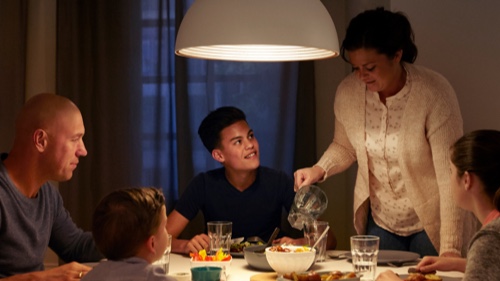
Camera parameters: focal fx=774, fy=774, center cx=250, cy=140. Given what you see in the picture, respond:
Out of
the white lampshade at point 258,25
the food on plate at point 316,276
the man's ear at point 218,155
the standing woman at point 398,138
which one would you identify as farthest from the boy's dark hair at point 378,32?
the food on plate at point 316,276

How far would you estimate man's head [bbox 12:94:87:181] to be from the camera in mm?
2643

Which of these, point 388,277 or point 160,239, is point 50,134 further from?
point 388,277

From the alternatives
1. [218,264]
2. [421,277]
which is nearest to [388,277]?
[421,277]

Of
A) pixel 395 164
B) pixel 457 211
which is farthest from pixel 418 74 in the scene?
pixel 457 211

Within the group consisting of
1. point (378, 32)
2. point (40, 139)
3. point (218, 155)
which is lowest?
point (218, 155)

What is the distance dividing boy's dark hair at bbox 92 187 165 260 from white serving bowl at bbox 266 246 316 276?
601 millimetres

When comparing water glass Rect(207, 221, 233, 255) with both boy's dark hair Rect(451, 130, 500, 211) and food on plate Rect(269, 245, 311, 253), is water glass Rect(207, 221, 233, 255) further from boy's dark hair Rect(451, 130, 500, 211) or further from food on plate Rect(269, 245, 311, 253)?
boy's dark hair Rect(451, 130, 500, 211)

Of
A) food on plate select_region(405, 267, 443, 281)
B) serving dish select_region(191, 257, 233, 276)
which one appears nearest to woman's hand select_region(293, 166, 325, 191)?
serving dish select_region(191, 257, 233, 276)

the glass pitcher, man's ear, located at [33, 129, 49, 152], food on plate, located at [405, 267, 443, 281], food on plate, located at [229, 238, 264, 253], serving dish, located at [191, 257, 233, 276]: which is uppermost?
man's ear, located at [33, 129, 49, 152]

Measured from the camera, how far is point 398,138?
307 centimetres

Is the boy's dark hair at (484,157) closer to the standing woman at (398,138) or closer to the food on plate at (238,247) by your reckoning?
the standing woman at (398,138)

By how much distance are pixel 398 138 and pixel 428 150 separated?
126 mm

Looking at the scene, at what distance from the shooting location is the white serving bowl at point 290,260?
245cm

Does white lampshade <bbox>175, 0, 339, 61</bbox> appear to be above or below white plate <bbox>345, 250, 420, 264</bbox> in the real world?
above
